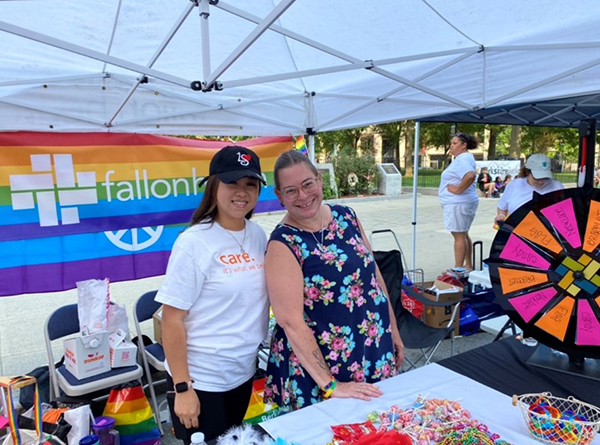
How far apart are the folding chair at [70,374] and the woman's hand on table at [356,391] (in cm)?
155

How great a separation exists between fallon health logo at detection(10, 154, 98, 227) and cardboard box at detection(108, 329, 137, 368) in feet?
3.37

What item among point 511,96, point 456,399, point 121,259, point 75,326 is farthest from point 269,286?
point 511,96

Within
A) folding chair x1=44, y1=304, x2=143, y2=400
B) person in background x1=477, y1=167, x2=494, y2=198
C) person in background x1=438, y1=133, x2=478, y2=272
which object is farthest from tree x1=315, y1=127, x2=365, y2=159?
folding chair x1=44, y1=304, x2=143, y2=400

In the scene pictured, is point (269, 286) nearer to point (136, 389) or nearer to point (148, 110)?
point (136, 389)

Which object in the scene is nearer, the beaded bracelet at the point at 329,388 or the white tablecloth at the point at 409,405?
the white tablecloth at the point at 409,405

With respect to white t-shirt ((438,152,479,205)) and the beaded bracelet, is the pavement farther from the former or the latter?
the beaded bracelet

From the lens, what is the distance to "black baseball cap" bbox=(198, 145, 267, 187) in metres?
1.34

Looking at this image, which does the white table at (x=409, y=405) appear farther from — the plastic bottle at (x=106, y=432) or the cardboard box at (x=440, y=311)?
the cardboard box at (x=440, y=311)

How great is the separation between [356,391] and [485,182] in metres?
15.7

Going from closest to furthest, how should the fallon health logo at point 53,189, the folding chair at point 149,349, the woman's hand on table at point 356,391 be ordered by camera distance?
the woman's hand on table at point 356,391, the folding chair at point 149,349, the fallon health logo at point 53,189

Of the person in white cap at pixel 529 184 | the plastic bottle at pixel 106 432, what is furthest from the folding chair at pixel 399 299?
the plastic bottle at pixel 106 432

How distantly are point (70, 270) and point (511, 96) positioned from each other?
3.39 meters

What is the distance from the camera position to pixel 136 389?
88.0 inches

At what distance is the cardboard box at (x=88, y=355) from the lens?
7.48ft
